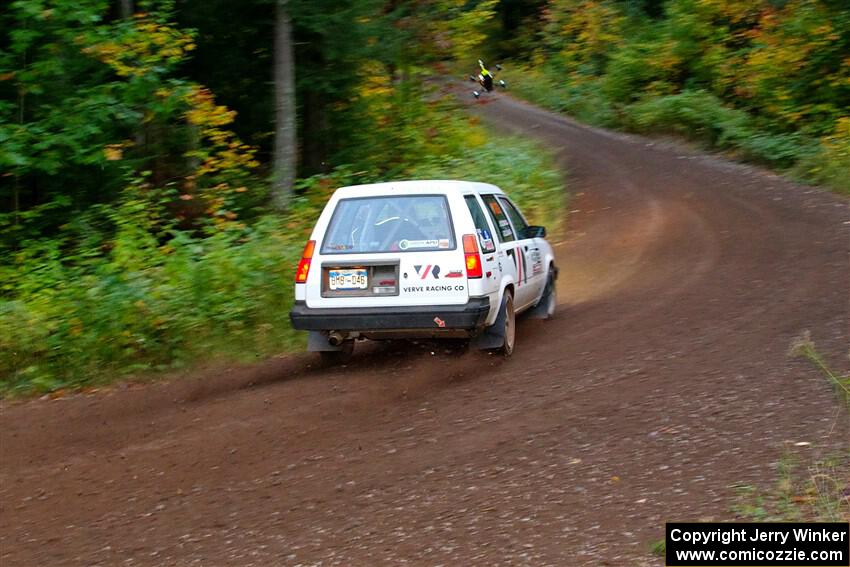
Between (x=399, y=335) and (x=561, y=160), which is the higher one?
(x=399, y=335)

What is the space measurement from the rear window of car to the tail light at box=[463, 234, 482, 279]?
0.13 metres

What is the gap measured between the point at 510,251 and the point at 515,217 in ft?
3.47

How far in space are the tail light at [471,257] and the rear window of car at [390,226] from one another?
0.42ft

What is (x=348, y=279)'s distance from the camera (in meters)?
8.83

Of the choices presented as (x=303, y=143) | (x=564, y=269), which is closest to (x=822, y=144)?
(x=564, y=269)

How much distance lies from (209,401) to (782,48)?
2305 centimetres

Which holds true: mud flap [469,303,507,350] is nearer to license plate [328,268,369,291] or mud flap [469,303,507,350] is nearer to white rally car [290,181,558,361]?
white rally car [290,181,558,361]

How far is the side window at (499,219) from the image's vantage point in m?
9.79

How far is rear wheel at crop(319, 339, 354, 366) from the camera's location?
9609mm

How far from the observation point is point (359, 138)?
20453 mm

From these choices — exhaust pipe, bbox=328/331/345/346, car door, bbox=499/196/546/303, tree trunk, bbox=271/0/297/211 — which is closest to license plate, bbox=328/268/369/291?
exhaust pipe, bbox=328/331/345/346

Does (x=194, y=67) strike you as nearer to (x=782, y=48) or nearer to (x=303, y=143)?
(x=303, y=143)

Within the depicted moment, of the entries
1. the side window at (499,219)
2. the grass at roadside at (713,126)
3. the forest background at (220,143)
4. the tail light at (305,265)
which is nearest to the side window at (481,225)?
the side window at (499,219)

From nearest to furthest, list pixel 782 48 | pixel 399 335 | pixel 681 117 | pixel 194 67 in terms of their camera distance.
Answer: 1. pixel 399 335
2. pixel 194 67
3. pixel 782 48
4. pixel 681 117
